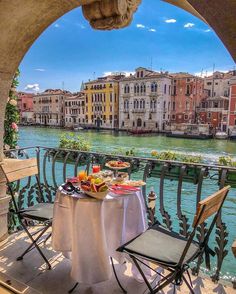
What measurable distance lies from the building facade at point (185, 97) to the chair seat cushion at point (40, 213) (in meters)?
43.8

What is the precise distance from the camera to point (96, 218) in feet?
6.16

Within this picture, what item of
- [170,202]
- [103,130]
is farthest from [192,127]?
[170,202]

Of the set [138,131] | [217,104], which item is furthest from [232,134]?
[138,131]

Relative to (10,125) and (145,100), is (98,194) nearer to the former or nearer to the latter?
(10,125)

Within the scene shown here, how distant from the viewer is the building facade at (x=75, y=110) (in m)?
55.0

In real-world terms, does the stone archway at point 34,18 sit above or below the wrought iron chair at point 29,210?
above

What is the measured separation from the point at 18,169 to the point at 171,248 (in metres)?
1.62

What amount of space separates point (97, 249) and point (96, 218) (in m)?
0.24

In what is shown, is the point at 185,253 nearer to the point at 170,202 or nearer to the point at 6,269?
the point at 6,269

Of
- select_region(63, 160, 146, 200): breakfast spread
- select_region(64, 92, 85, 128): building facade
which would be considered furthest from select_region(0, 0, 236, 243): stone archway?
select_region(64, 92, 85, 128): building facade

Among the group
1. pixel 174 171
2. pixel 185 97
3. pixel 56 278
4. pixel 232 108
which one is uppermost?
pixel 185 97

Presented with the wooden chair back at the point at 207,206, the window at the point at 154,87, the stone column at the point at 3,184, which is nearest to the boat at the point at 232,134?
the window at the point at 154,87

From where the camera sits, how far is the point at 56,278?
2.17 m

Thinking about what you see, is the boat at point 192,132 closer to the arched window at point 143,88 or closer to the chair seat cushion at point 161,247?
the arched window at point 143,88
